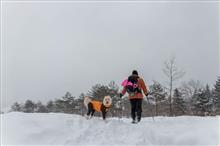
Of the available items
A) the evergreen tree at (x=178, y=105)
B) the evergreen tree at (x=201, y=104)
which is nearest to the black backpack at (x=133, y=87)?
the evergreen tree at (x=201, y=104)

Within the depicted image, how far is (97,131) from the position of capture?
10602 millimetres

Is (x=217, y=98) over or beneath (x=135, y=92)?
beneath

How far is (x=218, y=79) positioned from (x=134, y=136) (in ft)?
173

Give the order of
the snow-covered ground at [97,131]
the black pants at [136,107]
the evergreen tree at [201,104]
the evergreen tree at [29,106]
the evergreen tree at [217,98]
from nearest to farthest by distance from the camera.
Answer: the snow-covered ground at [97,131], the black pants at [136,107], the evergreen tree at [201,104], the evergreen tree at [217,98], the evergreen tree at [29,106]

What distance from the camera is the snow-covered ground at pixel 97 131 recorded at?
9414 mm

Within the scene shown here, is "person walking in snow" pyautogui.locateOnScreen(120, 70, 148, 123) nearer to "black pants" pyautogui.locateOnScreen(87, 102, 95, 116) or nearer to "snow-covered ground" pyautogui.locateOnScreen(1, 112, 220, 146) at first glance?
"snow-covered ground" pyautogui.locateOnScreen(1, 112, 220, 146)

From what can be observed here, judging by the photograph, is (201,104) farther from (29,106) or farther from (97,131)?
(97,131)

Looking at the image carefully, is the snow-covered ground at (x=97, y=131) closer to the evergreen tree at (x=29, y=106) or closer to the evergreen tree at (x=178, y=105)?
the evergreen tree at (x=178, y=105)

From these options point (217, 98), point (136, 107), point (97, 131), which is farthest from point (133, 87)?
point (217, 98)

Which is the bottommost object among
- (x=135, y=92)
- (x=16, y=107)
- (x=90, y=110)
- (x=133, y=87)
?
(x=16, y=107)

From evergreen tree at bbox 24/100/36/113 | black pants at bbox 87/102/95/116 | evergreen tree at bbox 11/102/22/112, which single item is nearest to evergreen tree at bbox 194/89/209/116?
black pants at bbox 87/102/95/116

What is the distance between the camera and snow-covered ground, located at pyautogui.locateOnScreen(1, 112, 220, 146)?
30.9 feet

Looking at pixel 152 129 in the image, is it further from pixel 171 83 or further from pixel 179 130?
pixel 171 83

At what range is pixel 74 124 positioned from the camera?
1105cm
